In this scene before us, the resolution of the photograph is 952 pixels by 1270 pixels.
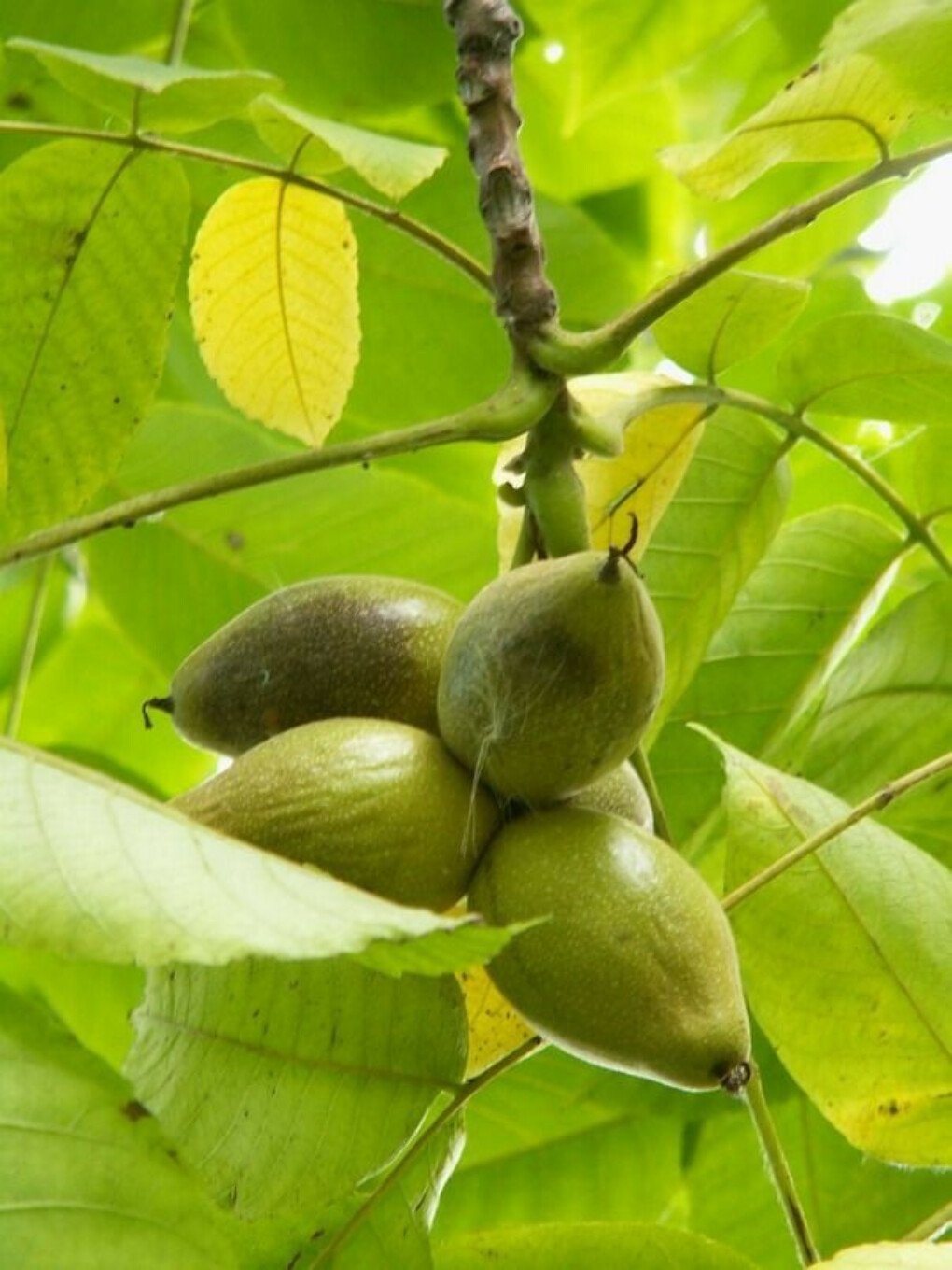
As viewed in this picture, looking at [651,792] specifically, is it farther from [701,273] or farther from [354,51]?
[354,51]

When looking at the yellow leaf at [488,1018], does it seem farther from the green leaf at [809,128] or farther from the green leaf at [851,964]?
the green leaf at [809,128]

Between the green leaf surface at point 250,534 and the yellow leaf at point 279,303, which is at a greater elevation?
the yellow leaf at point 279,303

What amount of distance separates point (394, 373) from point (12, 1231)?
114 cm

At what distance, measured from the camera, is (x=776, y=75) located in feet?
6.31

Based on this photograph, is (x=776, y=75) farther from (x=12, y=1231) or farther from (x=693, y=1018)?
(x=12, y=1231)

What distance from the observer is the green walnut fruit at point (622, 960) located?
3.39 feet

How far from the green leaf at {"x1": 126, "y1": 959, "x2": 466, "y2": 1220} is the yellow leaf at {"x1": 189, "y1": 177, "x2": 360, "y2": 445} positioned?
0.54m

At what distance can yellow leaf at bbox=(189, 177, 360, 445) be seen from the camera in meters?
1.43

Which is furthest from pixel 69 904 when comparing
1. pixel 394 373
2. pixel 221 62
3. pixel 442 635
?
pixel 221 62

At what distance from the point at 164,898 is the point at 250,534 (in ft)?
3.36

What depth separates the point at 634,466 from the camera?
1.47 meters

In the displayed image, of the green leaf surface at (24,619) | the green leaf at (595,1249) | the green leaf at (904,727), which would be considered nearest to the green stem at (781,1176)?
the green leaf at (595,1249)

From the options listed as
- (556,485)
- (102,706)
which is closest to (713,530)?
(556,485)

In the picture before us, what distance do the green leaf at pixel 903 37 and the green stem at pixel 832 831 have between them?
1.47 ft
